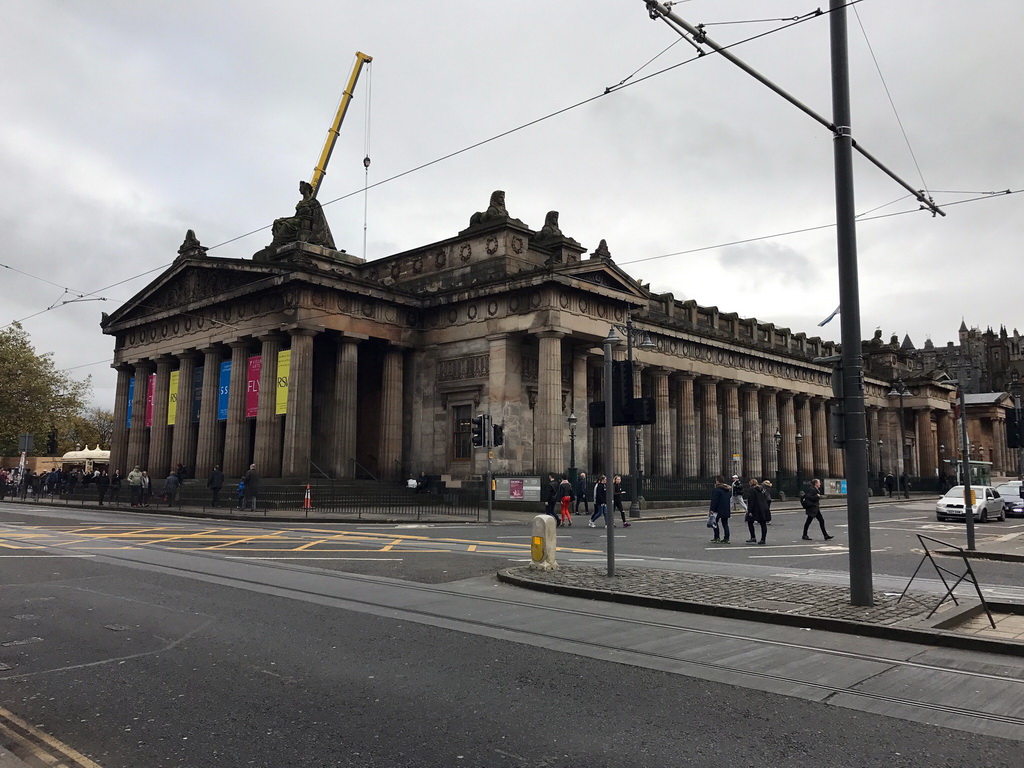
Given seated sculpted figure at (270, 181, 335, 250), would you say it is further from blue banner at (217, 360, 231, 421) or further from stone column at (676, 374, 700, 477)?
stone column at (676, 374, 700, 477)

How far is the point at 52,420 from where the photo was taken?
73.8 m

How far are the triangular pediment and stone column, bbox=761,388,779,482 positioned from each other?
4010cm

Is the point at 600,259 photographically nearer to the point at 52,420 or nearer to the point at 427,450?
the point at 427,450

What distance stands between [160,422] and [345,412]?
628 inches

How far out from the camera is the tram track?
6238 mm

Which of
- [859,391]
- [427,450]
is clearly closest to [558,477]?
[427,450]

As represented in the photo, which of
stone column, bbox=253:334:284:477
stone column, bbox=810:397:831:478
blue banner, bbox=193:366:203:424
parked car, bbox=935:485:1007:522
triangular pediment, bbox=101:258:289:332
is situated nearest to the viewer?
parked car, bbox=935:485:1007:522

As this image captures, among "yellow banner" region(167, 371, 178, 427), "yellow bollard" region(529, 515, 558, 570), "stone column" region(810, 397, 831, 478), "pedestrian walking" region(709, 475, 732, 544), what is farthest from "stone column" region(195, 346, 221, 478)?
"stone column" region(810, 397, 831, 478)

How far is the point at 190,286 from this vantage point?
4506 centimetres

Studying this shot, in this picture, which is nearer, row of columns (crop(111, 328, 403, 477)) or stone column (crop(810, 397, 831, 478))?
row of columns (crop(111, 328, 403, 477))

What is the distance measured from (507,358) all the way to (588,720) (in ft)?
107

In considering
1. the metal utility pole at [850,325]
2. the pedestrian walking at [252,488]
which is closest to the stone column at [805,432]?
the pedestrian walking at [252,488]

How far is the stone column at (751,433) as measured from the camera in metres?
57.2

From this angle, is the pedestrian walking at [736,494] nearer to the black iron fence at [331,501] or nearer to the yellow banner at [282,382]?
the black iron fence at [331,501]
